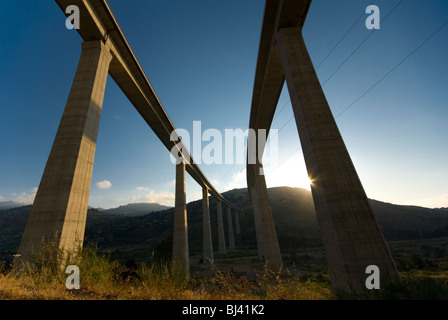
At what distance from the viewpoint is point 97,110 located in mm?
8383

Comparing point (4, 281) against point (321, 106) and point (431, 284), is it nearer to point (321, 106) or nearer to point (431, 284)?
point (431, 284)

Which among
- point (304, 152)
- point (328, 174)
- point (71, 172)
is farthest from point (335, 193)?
point (71, 172)

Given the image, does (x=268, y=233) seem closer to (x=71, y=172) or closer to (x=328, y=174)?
(x=328, y=174)

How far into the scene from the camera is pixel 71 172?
267 inches

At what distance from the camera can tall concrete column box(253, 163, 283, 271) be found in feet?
59.0

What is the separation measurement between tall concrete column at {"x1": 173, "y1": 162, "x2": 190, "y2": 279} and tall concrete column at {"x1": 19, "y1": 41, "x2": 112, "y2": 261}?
13.9 meters

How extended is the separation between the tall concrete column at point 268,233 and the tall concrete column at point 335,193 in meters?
12.1

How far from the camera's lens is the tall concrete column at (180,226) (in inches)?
751

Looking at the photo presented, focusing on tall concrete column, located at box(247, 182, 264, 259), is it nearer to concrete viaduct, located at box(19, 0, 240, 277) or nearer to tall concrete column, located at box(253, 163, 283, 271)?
tall concrete column, located at box(253, 163, 283, 271)

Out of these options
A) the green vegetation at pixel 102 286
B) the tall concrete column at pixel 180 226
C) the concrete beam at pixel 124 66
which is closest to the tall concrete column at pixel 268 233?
the tall concrete column at pixel 180 226

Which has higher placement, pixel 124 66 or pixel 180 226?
pixel 124 66

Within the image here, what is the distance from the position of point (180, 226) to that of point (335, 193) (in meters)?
17.7

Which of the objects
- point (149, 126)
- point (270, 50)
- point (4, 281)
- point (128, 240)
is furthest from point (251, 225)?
point (4, 281)
